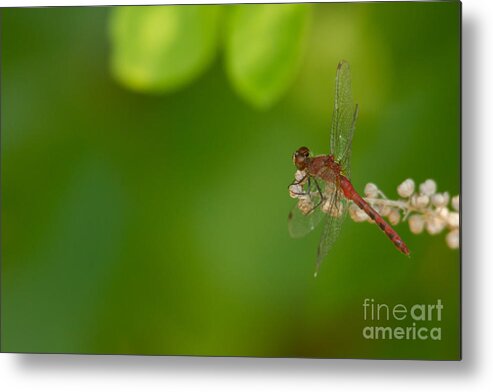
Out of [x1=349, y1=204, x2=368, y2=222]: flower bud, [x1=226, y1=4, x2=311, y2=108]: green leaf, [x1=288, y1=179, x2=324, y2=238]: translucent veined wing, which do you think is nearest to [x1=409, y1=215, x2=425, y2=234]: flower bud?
[x1=349, y1=204, x2=368, y2=222]: flower bud

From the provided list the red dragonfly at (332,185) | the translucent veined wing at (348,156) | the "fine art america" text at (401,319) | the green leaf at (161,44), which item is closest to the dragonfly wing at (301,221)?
the red dragonfly at (332,185)

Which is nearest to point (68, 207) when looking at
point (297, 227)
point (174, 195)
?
point (174, 195)

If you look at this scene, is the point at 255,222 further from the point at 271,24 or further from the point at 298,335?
the point at 271,24

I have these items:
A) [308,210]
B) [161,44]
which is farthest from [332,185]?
[161,44]

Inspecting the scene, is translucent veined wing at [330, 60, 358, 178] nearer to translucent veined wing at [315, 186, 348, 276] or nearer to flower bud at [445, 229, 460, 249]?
translucent veined wing at [315, 186, 348, 276]

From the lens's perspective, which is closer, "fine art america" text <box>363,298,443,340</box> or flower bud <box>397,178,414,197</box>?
flower bud <box>397,178,414,197</box>

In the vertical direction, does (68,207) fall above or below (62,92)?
below

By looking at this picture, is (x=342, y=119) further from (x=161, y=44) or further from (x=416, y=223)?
(x=161, y=44)

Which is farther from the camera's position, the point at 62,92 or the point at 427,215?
the point at 62,92
